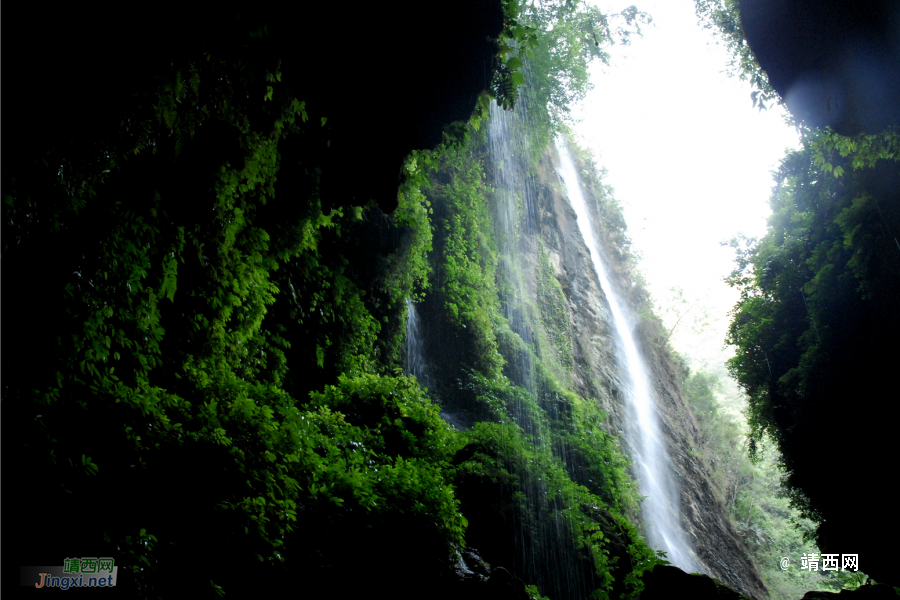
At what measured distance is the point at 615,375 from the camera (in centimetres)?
1942

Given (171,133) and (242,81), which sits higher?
(242,81)

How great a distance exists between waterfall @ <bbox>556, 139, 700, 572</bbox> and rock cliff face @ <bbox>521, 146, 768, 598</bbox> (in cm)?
63

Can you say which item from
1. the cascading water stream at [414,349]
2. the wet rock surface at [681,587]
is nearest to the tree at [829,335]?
the wet rock surface at [681,587]

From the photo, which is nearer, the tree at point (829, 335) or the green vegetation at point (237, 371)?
the green vegetation at point (237, 371)

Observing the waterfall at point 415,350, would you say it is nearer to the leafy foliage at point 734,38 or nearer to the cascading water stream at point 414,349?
the cascading water stream at point 414,349

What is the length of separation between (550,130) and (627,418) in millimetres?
10620

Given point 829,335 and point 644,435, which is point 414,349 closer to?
point 829,335

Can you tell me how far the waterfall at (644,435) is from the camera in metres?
14.7

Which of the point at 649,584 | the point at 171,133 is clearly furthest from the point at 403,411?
the point at 171,133

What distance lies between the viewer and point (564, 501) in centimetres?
746

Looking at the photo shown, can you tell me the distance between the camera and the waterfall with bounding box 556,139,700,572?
14.7m

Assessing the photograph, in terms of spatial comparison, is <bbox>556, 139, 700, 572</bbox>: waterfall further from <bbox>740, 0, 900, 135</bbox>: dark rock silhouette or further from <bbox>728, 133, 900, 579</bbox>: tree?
<bbox>740, 0, 900, 135</bbox>: dark rock silhouette

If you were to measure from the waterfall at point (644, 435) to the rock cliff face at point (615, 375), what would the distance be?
2.07ft

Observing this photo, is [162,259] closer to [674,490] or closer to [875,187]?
[875,187]
